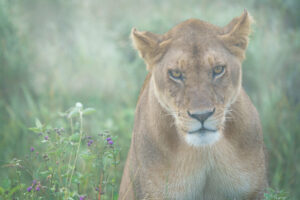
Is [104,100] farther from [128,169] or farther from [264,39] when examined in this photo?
[128,169]

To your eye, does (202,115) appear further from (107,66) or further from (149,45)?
(107,66)

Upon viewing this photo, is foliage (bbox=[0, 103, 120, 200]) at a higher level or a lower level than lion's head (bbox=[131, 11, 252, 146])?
lower

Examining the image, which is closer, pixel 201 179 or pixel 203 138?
pixel 203 138

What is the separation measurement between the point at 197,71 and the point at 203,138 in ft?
1.48

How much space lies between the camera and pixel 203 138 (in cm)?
289

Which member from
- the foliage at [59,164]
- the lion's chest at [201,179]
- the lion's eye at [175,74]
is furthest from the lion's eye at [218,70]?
the foliage at [59,164]

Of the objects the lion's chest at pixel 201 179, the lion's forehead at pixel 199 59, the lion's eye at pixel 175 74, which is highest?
the lion's forehead at pixel 199 59

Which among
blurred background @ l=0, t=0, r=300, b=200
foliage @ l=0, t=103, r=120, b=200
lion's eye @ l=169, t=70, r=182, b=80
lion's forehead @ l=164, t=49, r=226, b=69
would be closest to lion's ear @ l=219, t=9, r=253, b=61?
lion's forehead @ l=164, t=49, r=226, b=69

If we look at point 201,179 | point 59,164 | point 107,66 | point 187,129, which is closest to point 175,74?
point 187,129

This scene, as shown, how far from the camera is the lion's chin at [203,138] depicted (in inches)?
114

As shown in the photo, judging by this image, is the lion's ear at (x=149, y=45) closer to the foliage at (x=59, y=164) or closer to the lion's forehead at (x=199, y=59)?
the lion's forehead at (x=199, y=59)

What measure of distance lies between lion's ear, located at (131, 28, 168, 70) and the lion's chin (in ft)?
2.35

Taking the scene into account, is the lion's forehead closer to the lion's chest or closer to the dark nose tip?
the dark nose tip

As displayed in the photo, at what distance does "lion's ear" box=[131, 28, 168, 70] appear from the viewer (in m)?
3.31
